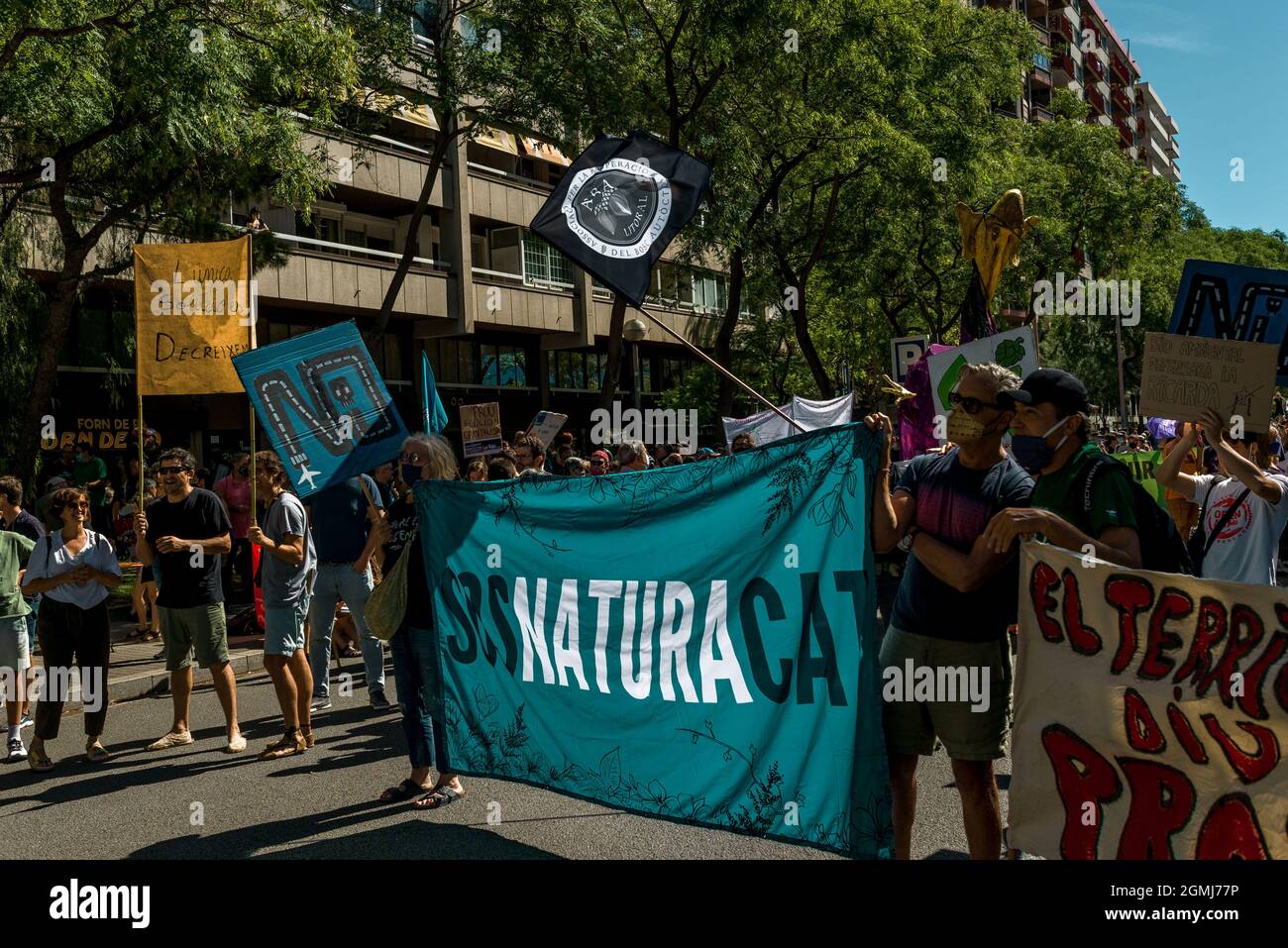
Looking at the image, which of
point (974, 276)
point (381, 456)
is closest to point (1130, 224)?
point (974, 276)

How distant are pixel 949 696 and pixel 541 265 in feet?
95.8

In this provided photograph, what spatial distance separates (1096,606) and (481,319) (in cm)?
2656

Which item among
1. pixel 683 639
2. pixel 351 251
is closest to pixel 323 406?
pixel 683 639

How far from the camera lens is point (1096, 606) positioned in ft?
12.2

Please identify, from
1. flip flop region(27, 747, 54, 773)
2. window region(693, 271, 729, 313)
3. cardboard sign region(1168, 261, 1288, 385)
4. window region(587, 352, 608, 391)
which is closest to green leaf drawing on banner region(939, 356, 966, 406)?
cardboard sign region(1168, 261, 1288, 385)

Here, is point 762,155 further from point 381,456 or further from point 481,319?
point 381,456

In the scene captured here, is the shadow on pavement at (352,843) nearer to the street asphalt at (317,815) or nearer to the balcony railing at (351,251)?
the street asphalt at (317,815)

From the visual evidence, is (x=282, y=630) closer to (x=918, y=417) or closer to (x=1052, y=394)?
(x=918, y=417)

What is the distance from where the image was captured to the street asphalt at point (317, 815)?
5.16 m

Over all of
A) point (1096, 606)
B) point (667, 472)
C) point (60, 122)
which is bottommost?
point (1096, 606)

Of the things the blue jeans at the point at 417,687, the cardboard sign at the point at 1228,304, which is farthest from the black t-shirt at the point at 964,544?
the blue jeans at the point at 417,687

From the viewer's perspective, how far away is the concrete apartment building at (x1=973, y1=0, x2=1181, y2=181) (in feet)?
223

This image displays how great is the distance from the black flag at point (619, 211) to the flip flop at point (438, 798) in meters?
2.67

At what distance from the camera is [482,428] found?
14.7m
